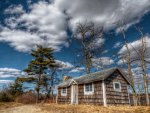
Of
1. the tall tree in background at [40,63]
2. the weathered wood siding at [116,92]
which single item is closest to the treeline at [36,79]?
the tall tree in background at [40,63]

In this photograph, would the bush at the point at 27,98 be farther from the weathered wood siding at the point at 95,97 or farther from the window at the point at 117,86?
the window at the point at 117,86

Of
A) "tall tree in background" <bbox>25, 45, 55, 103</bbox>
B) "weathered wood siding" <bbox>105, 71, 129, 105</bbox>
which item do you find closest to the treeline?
"tall tree in background" <bbox>25, 45, 55, 103</bbox>

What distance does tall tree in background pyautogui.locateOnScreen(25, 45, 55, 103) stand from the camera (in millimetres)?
31747

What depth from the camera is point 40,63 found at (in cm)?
3186

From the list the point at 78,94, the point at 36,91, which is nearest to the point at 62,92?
the point at 78,94

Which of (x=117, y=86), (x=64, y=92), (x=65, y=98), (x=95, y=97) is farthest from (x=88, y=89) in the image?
(x=64, y=92)

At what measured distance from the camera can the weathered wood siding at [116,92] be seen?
17734 millimetres

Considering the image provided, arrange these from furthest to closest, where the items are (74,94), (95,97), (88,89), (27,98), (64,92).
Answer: (27,98)
(64,92)
(74,94)
(88,89)
(95,97)

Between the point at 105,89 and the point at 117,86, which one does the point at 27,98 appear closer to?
the point at 105,89

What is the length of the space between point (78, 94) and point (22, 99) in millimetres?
13402

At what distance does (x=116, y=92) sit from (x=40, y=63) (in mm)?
18681

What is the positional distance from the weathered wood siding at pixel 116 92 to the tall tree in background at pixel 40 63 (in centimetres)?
1691

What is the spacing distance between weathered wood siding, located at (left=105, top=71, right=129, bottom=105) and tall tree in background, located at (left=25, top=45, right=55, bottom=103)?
16.9 meters

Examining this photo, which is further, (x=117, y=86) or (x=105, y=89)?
(x=117, y=86)
